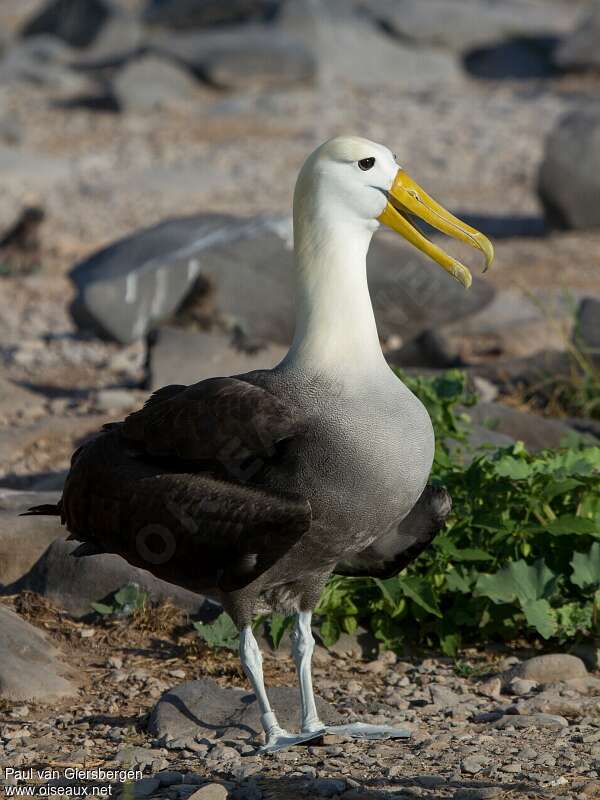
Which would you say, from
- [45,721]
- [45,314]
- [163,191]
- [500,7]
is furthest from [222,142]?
[45,721]

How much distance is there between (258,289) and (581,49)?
15298 millimetres

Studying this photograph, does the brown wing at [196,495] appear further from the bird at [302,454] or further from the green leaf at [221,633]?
the green leaf at [221,633]

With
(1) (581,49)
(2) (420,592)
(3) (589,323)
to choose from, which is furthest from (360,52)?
(2) (420,592)

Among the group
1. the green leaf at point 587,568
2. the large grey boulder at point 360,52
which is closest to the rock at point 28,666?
the green leaf at point 587,568

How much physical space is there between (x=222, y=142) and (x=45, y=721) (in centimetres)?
1481

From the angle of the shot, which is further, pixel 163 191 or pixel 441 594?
pixel 163 191

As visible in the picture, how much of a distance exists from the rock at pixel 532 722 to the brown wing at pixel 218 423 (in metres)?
1.33

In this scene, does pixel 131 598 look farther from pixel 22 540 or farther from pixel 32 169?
pixel 32 169

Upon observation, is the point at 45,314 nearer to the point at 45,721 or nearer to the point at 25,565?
the point at 25,565

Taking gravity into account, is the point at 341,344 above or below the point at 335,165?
below

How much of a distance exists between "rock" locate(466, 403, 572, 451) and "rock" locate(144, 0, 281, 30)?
20484mm

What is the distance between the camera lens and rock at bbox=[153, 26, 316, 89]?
2288 centimetres

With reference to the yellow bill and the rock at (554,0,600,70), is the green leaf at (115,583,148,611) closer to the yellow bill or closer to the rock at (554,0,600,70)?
the yellow bill

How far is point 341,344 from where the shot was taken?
421 centimetres
